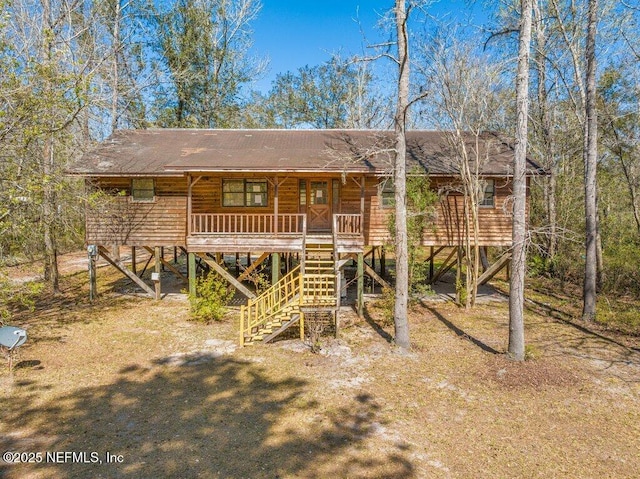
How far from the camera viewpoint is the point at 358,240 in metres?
12.7

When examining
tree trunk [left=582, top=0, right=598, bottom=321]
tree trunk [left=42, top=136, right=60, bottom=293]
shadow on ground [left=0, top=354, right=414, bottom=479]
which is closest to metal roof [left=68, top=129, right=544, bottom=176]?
tree trunk [left=42, top=136, right=60, bottom=293]

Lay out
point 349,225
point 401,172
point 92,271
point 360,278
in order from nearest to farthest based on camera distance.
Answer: point 401,172, point 360,278, point 349,225, point 92,271

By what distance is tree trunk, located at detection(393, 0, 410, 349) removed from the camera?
9328 mm

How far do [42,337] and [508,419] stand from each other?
37.7 feet

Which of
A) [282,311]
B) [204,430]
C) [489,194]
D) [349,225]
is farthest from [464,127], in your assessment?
[204,430]

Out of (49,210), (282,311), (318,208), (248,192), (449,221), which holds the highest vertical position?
(248,192)

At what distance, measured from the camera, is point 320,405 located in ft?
23.5

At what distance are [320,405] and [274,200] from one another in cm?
758

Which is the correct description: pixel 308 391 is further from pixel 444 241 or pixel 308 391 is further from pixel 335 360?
Answer: pixel 444 241

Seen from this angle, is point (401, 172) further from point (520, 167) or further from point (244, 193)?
point (244, 193)

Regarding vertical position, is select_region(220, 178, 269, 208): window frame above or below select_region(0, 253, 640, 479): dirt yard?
above

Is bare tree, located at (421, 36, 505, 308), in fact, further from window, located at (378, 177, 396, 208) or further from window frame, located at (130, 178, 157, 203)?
window frame, located at (130, 178, 157, 203)

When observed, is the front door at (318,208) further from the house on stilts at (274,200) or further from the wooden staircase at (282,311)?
the wooden staircase at (282,311)

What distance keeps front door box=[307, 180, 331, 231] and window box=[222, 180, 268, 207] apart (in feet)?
5.70
